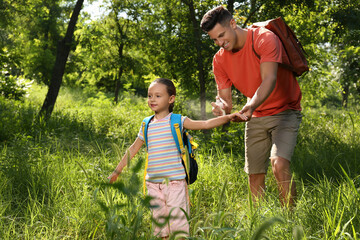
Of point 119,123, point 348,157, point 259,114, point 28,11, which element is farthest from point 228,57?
point 28,11

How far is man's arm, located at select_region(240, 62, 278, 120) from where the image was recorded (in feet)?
8.71

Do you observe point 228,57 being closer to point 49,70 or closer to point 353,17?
point 353,17

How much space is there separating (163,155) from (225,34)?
115 centimetres

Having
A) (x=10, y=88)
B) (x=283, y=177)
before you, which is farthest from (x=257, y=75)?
(x=10, y=88)

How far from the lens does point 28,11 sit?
1112cm

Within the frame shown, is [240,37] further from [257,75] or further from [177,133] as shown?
[177,133]

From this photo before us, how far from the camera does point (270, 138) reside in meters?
3.41

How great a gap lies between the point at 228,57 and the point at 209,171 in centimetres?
141

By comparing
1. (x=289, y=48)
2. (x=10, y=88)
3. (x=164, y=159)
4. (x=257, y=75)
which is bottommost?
(x=164, y=159)

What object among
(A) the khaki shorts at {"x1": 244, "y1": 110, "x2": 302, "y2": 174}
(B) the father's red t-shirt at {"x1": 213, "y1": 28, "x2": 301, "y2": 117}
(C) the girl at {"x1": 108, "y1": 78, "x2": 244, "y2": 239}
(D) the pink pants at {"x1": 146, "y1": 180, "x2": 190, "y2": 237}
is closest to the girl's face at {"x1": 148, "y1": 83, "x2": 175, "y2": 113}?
(C) the girl at {"x1": 108, "y1": 78, "x2": 244, "y2": 239}

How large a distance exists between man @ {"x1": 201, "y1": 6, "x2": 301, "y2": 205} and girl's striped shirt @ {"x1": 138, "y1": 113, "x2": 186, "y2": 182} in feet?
1.60

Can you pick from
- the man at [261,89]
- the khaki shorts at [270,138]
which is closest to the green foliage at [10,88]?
the man at [261,89]

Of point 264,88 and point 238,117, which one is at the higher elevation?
point 264,88

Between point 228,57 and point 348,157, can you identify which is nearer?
point 228,57
